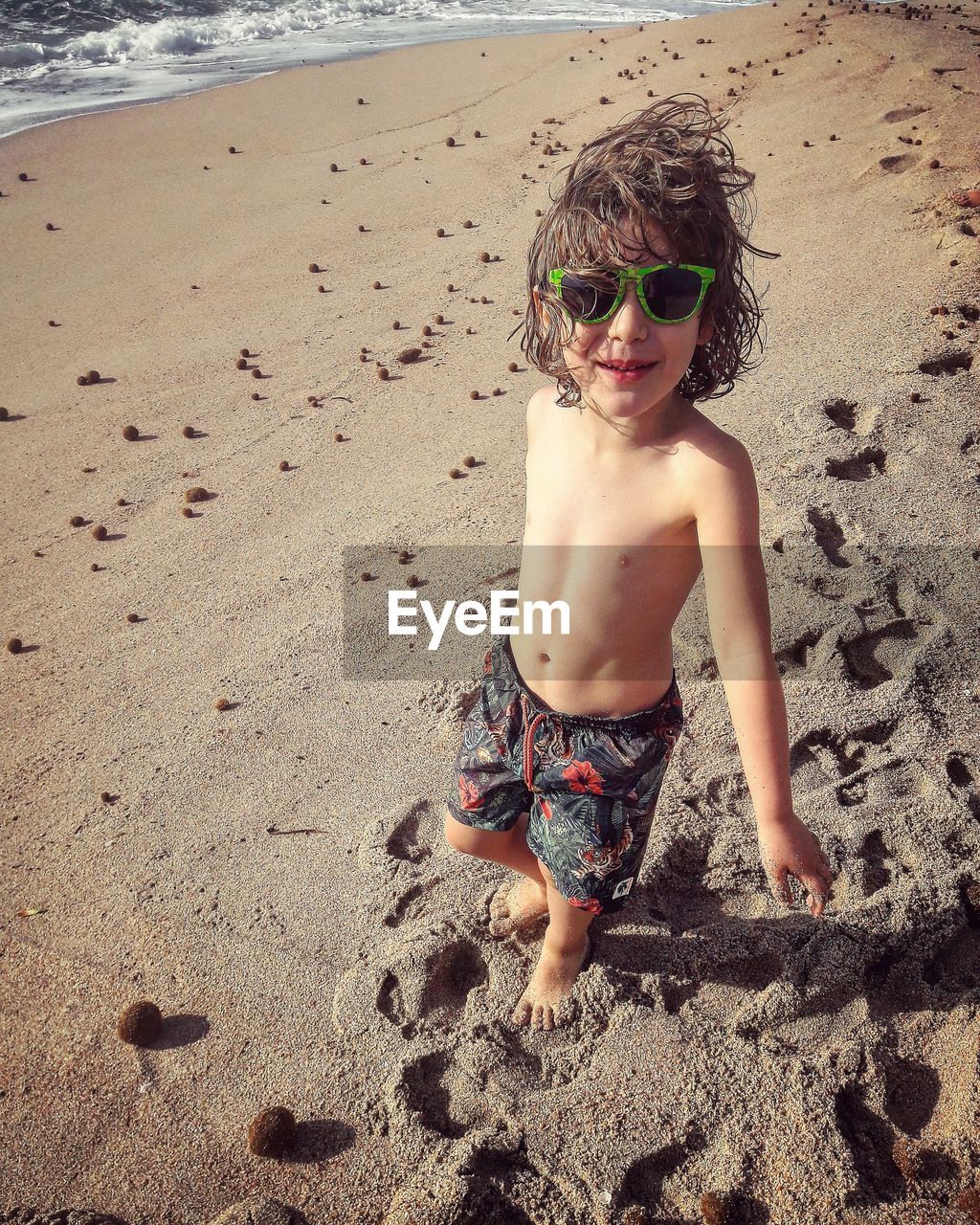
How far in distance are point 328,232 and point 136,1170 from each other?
6.32 m

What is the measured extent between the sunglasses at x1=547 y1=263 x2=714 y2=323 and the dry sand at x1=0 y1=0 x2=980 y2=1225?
1578 mm

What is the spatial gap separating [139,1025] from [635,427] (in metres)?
1.93

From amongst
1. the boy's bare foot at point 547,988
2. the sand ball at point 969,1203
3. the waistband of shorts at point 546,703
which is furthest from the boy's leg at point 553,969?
the sand ball at point 969,1203

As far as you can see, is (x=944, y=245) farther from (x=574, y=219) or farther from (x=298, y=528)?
(x=574, y=219)

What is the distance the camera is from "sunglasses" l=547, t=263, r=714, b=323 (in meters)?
1.87

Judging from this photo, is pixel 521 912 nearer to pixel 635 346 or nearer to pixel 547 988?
pixel 547 988

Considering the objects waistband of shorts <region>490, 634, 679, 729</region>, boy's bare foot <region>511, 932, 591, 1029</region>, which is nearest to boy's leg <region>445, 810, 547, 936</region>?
boy's bare foot <region>511, 932, 591, 1029</region>

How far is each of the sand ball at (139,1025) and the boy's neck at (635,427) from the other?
5.93 ft

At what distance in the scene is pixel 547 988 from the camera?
2438 mm

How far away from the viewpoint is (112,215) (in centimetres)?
735

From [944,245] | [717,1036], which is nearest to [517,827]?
[717,1036]

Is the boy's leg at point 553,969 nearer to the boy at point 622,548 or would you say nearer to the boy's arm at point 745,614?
the boy at point 622,548

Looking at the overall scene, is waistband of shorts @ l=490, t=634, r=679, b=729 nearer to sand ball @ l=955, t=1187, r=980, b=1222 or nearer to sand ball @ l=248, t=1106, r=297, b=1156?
sand ball @ l=248, t=1106, r=297, b=1156

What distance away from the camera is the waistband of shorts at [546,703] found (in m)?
2.16
